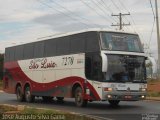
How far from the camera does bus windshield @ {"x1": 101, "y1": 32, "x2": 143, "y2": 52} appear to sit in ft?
75.6

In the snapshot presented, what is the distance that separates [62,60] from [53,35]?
2.22m

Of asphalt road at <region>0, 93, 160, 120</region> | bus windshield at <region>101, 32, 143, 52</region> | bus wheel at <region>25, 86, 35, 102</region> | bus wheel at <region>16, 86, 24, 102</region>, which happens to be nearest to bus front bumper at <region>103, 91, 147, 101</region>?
asphalt road at <region>0, 93, 160, 120</region>

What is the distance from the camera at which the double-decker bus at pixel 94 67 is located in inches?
894

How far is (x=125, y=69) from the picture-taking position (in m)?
23.0

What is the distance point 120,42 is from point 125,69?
1353 millimetres

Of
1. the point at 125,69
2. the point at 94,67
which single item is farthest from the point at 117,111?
the point at 94,67

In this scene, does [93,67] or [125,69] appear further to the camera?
[93,67]

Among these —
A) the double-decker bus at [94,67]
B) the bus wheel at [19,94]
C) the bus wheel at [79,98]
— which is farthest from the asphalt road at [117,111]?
the bus wheel at [19,94]

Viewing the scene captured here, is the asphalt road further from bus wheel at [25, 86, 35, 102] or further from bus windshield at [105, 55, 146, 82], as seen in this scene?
bus wheel at [25, 86, 35, 102]

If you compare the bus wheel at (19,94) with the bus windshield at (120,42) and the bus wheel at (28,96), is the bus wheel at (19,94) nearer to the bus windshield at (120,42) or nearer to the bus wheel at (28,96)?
the bus wheel at (28,96)

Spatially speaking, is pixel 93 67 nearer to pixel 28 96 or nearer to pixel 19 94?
pixel 28 96

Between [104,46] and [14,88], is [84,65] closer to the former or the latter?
[104,46]

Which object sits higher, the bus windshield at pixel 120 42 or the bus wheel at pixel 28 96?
the bus windshield at pixel 120 42

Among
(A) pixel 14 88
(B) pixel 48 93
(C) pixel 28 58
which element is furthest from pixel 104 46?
(A) pixel 14 88
